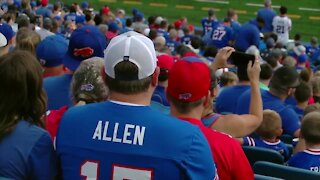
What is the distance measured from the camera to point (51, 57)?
4562mm

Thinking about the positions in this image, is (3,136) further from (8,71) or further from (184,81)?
(184,81)

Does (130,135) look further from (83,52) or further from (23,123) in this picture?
(83,52)

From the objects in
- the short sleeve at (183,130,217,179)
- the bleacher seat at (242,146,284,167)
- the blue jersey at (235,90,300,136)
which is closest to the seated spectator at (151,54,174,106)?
the blue jersey at (235,90,300,136)

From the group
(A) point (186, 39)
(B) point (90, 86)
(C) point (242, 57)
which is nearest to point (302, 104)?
(C) point (242, 57)

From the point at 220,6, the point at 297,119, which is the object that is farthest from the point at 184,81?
the point at 220,6

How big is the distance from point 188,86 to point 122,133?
51cm

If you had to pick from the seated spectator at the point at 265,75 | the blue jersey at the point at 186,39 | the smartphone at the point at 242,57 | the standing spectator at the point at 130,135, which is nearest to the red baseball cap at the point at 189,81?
the standing spectator at the point at 130,135

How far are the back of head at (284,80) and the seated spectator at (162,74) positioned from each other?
3.46ft

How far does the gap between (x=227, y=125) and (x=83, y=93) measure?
0.84 metres

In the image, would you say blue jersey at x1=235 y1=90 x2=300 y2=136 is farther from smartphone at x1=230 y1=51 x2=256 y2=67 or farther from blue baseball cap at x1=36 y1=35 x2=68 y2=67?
blue baseball cap at x1=36 y1=35 x2=68 y2=67

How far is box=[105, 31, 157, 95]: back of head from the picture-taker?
7.91 ft

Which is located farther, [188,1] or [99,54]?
[188,1]

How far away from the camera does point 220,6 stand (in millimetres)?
22703

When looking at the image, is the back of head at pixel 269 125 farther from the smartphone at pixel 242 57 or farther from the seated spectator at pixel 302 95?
the seated spectator at pixel 302 95
